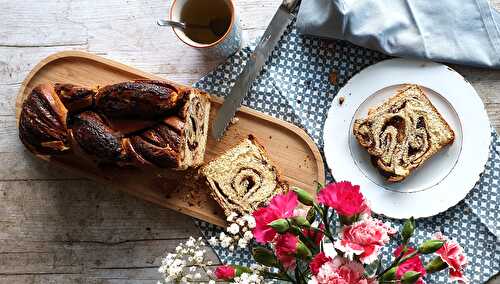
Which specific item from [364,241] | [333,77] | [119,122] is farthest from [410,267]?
[119,122]

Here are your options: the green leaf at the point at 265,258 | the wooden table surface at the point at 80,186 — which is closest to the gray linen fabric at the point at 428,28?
the wooden table surface at the point at 80,186

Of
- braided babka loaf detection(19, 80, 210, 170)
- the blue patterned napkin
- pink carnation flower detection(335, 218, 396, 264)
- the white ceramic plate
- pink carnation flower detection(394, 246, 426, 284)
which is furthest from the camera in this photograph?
the blue patterned napkin

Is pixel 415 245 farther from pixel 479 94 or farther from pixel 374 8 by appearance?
pixel 374 8

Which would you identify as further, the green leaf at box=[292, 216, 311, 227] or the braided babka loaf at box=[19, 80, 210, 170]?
the braided babka loaf at box=[19, 80, 210, 170]

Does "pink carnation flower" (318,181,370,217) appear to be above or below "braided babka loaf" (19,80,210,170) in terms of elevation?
below

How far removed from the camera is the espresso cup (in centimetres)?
223

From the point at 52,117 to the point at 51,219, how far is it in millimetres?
499

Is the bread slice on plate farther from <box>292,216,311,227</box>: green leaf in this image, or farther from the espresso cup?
<box>292,216,311,227</box>: green leaf

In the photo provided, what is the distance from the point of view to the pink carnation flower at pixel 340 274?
4.56ft

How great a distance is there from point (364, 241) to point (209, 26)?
1.23 m

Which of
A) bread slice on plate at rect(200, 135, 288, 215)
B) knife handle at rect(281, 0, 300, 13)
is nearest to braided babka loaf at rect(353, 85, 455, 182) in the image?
bread slice on plate at rect(200, 135, 288, 215)

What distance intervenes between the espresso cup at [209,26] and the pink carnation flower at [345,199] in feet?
3.12

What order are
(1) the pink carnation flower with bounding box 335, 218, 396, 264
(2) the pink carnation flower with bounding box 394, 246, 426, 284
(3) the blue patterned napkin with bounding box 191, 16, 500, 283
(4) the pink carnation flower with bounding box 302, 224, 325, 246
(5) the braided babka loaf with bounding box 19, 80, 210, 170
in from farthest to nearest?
(3) the blue patterned napkin with bounding box 191, 16, 500, 283
(5) the braided babka loaf with bounding box 19, 80, 210, 170
(4) the pink carnation flower with bounding box 302, 224, 325, 246
(2) the pink carnation flower with bounding box 394, 246, 426, 284
(1) the pink carnation flower with bounding box 335, 218, 396, 264

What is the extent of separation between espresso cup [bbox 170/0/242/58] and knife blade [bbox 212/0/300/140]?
9cm
